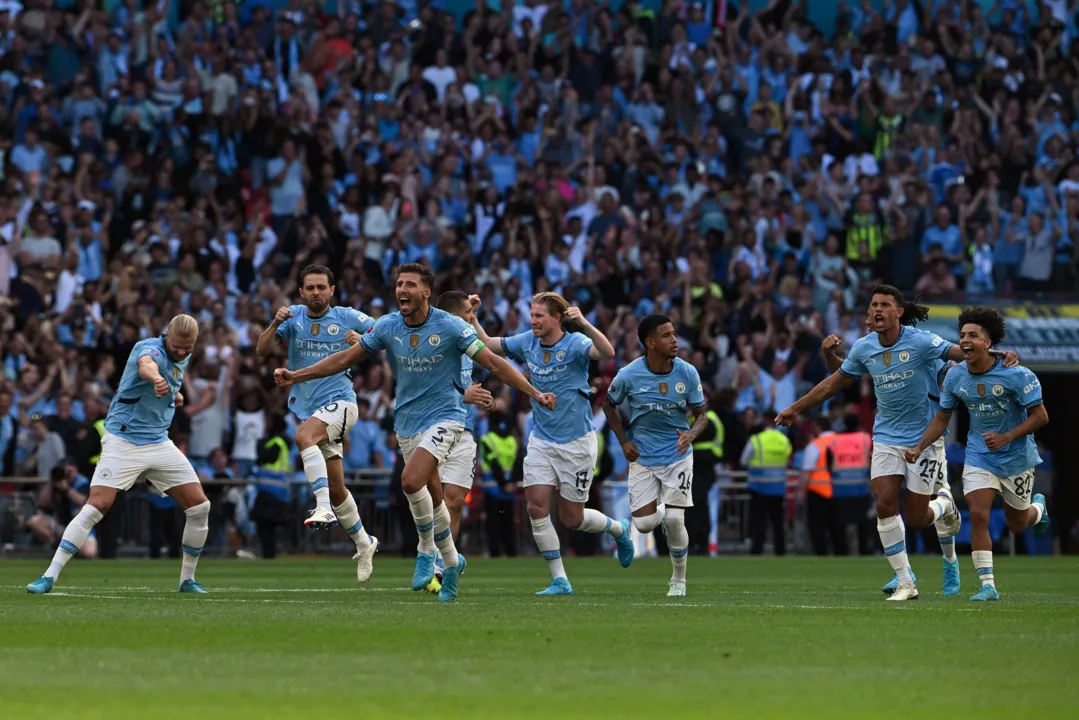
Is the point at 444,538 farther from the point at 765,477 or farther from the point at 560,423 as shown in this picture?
the point at 765,477

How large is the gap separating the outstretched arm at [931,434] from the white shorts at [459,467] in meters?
3.98

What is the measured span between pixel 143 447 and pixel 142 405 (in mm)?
342

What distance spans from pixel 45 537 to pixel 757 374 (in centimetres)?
1085

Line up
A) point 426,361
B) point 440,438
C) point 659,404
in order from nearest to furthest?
point 440,438 → point 426,361 → point 659,404

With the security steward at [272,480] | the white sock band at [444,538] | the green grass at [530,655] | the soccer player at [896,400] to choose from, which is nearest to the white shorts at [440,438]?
the white sock band at [444,538]

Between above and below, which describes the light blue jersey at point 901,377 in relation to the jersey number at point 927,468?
above

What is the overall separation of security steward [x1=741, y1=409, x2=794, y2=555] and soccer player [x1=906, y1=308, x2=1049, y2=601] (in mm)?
13114

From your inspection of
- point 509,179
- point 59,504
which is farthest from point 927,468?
point 509,179

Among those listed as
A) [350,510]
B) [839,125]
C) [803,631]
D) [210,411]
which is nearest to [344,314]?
[350,510]

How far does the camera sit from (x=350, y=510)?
17562 mm

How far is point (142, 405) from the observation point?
1548cm

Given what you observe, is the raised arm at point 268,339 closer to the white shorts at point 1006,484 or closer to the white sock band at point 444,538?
the white sock band at point 444,538

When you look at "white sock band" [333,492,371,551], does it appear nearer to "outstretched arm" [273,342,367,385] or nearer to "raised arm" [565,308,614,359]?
"raised arm" [565,308,614,359]

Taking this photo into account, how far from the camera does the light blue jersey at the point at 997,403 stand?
15.2 metres
